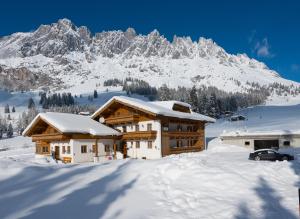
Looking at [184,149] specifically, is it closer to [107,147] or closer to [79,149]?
[107,147]

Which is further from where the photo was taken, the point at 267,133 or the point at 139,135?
the point at 267,133

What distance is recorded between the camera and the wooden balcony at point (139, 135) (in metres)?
44.1

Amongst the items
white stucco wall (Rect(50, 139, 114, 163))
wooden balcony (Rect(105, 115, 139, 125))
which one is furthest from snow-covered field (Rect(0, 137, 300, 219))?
wooden balcony (Rect(105, 115, 139, 125))

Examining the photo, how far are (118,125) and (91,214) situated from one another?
34790 mm

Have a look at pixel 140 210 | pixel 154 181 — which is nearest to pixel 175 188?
pixel 154 181

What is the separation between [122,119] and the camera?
155ft

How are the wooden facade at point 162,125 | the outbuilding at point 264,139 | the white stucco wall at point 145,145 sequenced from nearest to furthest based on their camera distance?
the white stucco wall at point 145,145 → the wooden facade at point 162,125 → the outbuilding at point 264,139

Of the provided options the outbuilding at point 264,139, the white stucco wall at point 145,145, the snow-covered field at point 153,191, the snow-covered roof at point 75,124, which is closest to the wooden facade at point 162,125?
the white stucco wall at point 145,145

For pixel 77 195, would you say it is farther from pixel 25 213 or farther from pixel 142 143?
pixel 142 143

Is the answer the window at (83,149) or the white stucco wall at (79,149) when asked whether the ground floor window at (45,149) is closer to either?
the white stucco wall at (79,149)

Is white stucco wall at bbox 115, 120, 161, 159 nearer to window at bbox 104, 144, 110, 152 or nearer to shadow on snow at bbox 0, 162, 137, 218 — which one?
window at bbox 104, 144, 110, 152

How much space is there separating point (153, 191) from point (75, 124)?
27.3 metres

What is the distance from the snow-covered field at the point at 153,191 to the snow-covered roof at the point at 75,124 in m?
17.4

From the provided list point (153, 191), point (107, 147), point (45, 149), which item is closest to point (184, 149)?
point (107, 147)
